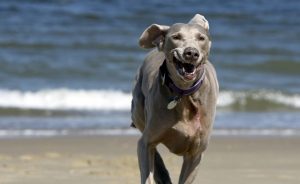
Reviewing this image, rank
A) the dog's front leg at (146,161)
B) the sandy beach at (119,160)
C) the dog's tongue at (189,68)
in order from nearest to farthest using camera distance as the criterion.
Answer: the dog's tongue at (189,68) < the dog's front leg at (146,161) < the sandy beach at (119,160)

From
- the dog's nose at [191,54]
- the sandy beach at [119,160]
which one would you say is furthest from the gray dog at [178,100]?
the sandy beach at [119,160]

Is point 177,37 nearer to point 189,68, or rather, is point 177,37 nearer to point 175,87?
point 189,68

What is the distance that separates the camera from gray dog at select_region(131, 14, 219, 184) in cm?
535

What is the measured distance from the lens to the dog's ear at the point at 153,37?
5.62m

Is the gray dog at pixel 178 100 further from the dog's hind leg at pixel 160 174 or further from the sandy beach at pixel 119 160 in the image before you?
the sandy beach at pixel 119 160

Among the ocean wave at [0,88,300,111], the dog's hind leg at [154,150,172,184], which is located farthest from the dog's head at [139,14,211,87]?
the ocean wave at [0,88,300,111]

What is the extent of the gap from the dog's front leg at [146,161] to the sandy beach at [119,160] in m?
1.51

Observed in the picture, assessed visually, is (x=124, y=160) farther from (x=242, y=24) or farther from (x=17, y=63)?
(x=242, y=24)

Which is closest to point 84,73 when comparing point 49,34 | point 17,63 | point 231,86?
point 17,63

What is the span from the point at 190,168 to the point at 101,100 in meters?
7.00

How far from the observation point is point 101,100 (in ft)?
42.1

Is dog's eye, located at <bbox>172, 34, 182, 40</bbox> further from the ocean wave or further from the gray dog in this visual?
the ocean wave

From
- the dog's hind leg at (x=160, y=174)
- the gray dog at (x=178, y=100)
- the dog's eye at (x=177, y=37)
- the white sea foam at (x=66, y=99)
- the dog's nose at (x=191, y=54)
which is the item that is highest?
the dog's eye at (x=177, y=37)

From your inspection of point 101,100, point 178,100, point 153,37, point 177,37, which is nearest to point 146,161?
point 178,100
